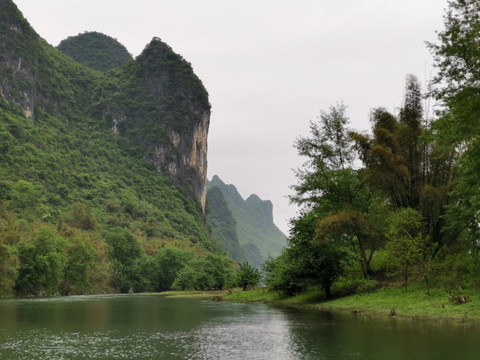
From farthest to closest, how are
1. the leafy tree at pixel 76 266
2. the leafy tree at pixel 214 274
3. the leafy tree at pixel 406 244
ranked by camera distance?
the leafy tree at pixel 76 266 → the leafy tree at pixel 214 274 → the leafy tree at pixel 406 244

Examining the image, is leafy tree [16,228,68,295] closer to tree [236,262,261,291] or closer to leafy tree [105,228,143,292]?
leafy tree [105,228,143,292]

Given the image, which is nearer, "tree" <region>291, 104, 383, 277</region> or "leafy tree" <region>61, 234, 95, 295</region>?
"tree" <region>291, 104, 383, 277</region>

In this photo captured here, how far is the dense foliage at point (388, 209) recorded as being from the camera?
3912 centimetres

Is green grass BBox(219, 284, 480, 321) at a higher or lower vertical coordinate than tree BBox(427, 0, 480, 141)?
lower

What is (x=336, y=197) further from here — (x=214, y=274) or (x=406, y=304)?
(x=214, y=274)

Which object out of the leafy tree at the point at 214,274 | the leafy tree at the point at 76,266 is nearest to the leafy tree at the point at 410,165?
the leafy tree at the point at 214,274

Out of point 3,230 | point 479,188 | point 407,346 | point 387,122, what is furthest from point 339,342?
point 3,230

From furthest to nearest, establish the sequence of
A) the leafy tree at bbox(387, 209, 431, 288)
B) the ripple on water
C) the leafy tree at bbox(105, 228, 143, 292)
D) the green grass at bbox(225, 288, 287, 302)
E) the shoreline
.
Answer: the leafy tree at bbox(105, 228, 143, 292), the green grass at bbox(225, 288, 287, 302), the leafy tree at bbox(387, 209, 431, 288), the shoreline, the ripple on water

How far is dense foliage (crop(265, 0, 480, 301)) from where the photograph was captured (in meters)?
39.1

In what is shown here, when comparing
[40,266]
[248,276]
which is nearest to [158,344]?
[248,276]

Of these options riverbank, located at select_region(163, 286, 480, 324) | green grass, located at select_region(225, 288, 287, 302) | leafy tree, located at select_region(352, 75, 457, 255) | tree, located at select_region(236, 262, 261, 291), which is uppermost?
leafy tree, located at select_region(352, 75, 457, 255)

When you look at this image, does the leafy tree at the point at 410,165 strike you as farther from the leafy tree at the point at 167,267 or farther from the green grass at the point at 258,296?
the leafy tree at the point at 167,267

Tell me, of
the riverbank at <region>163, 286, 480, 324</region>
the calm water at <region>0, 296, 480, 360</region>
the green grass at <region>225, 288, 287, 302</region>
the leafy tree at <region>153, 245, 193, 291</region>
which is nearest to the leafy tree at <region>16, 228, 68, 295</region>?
the leafy tree at <region>153, 245, 193, 291</region>

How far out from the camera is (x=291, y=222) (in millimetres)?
50625
